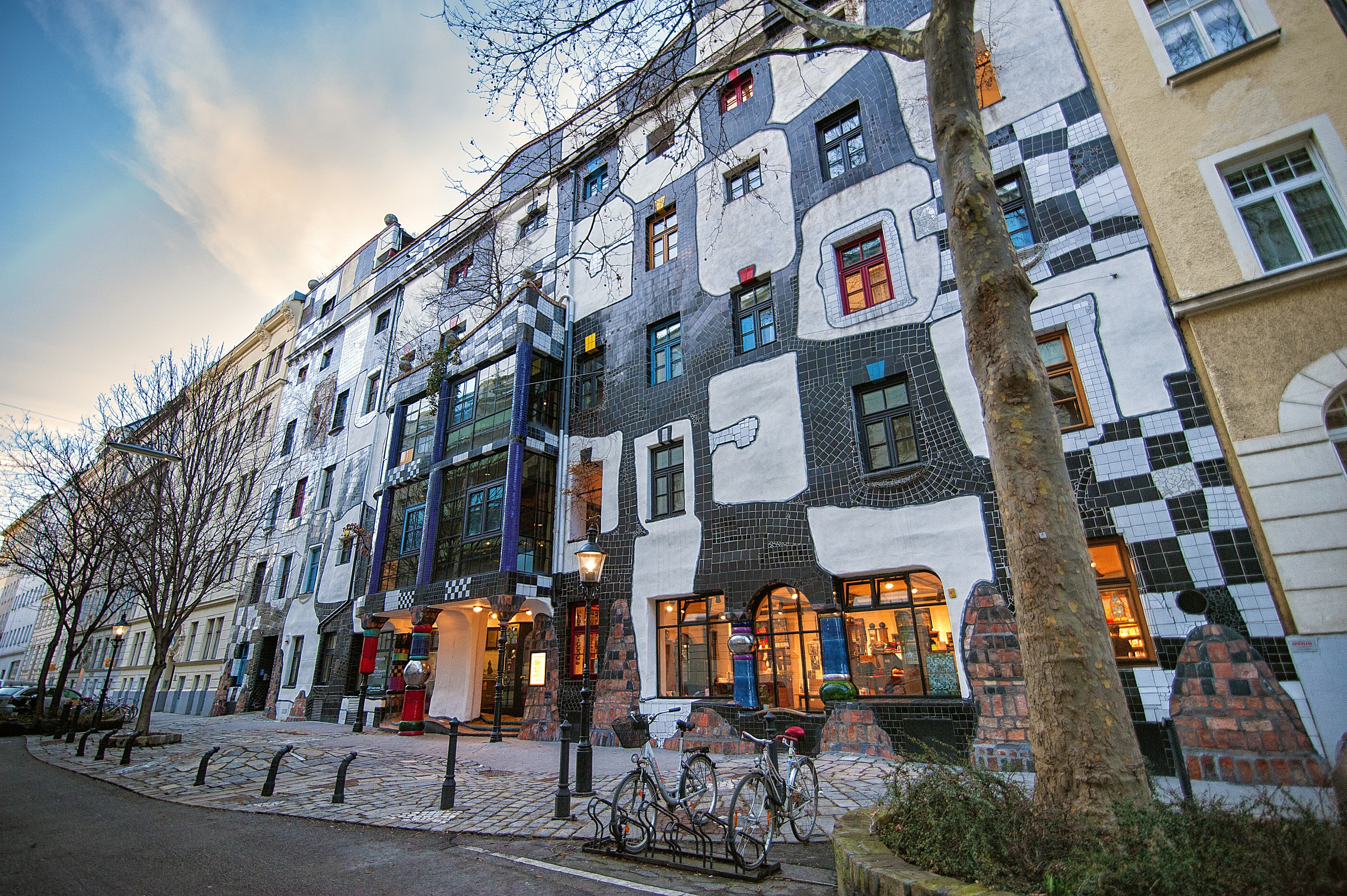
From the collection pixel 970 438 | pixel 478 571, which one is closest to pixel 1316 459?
pixel 970 438

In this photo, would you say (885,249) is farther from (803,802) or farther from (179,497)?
(179,497)

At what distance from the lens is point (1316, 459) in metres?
7.70

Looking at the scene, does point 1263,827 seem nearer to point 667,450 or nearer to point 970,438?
point 970,438

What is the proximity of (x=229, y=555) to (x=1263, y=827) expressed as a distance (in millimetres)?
22054

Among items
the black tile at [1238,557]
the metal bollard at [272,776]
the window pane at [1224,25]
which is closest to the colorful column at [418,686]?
the metal bollard at [272,776]

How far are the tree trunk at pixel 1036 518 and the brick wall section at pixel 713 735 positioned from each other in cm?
817

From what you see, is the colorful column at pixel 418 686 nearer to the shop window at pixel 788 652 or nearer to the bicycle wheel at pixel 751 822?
the shop window at pixel 788 652

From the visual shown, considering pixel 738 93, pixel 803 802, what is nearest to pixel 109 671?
pixel 803 802

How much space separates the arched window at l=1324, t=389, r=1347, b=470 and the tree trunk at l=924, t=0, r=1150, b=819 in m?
6.16

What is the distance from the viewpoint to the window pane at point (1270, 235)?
858 centimetres

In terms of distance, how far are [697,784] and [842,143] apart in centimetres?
1384

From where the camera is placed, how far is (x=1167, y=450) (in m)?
8.88

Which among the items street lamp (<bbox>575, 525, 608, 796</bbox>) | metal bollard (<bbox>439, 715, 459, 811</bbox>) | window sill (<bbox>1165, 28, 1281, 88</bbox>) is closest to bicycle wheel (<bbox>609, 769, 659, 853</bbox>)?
street lamp (<bbox>575, 525, 608, 796</bbox>)

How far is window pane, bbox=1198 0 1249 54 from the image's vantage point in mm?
9555
